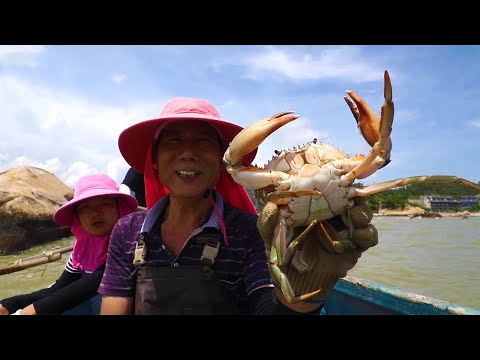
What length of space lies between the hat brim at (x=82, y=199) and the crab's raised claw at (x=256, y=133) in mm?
1784

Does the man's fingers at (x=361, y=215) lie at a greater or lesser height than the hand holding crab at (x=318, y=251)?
greater

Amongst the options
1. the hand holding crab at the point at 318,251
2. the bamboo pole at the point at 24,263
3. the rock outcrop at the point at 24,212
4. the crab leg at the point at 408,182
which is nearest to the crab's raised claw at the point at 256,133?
the hand holding crab at the point at 318,251

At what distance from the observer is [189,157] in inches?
75.0

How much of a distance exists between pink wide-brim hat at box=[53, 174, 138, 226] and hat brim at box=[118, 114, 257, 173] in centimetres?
74

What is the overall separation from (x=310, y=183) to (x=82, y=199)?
88.6 inches

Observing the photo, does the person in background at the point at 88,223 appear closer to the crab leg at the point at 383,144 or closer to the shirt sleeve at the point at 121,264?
the shirt sleeve at the point at 121,264

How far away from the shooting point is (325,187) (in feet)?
4.92

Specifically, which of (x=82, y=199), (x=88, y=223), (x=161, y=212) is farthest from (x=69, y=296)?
(x=161, y=212)

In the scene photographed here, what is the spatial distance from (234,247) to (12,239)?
12.8 meters

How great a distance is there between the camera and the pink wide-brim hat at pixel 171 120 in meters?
1.95

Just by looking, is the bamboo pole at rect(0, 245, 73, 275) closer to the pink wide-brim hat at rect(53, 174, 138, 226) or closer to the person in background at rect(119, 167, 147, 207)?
the person in background at rect(119, 167, 147, 207)
